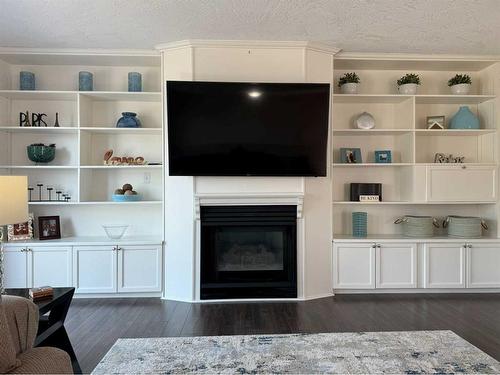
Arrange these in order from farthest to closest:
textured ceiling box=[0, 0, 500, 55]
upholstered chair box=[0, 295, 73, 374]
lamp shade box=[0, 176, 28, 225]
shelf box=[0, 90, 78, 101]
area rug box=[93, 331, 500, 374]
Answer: shelf box=[0, 90, 78, 101] < textured ceiling box=[0, 0, 500, 55] < area rug box=[93, 331, 500, 374] < lamp shade box=[0, 176, 28, 225] < upholstered chair box=[0, 295, 73, 374]

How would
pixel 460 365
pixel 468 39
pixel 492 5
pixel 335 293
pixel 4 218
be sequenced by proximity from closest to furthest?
1. pixel 4 218
2. pixel 460 365
3. pixel 492 5
4. pixel 468 39
5. pixel 335 293

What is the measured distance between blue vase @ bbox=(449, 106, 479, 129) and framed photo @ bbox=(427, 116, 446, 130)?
0.13 m

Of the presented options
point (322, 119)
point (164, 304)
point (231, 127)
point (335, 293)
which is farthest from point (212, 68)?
point (335, 293)

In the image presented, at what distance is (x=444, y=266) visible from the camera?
3830 mm

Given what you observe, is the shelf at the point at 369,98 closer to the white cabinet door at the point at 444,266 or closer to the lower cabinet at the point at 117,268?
the white cabinet door at the point at 444,266

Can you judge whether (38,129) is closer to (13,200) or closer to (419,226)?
(13,200)

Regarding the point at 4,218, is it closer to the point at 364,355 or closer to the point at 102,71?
the point at 364,355

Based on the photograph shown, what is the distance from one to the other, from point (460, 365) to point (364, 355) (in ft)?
2.05

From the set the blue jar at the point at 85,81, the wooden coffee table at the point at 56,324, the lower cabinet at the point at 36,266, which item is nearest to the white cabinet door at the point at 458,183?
the wooden coffee table at the point at 56,324

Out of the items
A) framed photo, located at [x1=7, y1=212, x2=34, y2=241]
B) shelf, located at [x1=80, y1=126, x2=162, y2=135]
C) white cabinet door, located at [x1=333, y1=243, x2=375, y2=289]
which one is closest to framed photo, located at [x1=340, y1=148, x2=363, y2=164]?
white cabinet door, located at [x1=333, y1=243, x2=375, y2=289]

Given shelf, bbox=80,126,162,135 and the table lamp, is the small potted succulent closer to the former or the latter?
shelf, bbox=80,126,162,135

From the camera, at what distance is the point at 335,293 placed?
384 cm

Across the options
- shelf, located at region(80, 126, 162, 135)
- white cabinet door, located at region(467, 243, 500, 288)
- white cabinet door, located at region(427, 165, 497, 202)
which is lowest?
white cabinet door, located at region(467, 243, 500, 288)

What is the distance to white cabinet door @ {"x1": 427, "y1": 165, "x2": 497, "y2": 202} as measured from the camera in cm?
389
